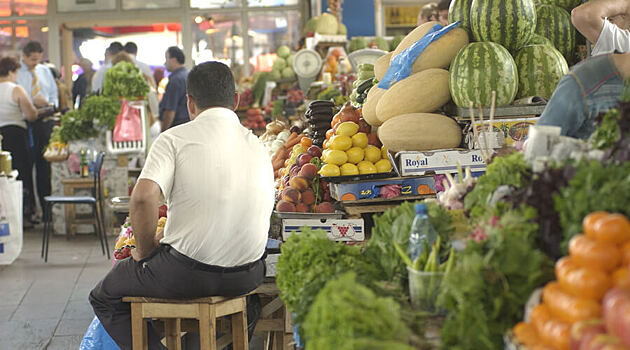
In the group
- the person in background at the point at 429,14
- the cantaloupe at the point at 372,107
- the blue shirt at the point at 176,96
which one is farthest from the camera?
the blue shirt at the point at 176,96

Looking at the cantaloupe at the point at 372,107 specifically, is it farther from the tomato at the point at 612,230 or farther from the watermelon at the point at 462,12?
the tomato at the point at 612,230

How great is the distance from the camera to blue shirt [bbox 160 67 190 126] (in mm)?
9422

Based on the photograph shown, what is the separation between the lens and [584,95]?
2523mm

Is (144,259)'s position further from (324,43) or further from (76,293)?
(324,43)

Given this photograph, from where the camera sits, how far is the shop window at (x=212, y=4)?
1371cm

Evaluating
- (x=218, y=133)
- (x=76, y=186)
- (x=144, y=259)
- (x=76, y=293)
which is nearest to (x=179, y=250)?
(x=144, y=259)

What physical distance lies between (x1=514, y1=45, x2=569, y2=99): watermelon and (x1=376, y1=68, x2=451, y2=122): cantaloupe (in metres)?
0.38

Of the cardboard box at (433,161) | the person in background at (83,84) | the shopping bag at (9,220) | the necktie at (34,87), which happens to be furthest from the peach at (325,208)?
the person in background at (83,84)

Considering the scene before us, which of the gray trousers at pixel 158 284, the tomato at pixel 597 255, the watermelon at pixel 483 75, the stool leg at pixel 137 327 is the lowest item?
the stool leg at pixel 137 327

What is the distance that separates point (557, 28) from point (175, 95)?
19.7ft

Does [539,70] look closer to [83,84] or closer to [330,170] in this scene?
[330,170]

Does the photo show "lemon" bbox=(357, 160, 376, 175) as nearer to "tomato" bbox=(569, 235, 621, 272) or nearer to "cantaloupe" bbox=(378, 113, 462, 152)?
"cantaloupe" bbox=(378, 113, 462, 152)

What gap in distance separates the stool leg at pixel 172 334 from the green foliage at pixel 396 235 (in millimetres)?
1382

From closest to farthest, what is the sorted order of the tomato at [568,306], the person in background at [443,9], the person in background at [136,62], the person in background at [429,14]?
1. the tomato at [568,306]
2. the person in background at [443,9]
3. the person in background at [429,14]
4. the person in background at [136,62]
